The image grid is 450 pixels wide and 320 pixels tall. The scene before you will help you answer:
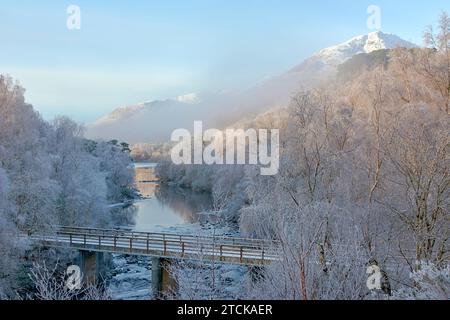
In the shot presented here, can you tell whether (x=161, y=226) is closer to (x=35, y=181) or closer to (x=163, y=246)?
(x=35, y=181)

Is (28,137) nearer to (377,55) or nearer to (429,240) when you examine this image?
(429,240)

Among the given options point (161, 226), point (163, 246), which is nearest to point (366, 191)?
point (163, 246)

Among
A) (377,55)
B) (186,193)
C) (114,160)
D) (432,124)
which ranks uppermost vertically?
(377,55)

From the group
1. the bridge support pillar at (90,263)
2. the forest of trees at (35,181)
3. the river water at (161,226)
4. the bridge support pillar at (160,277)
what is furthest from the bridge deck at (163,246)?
the forest of trees at (35,181)

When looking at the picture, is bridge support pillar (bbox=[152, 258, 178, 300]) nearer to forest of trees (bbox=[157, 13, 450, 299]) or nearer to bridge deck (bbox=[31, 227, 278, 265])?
bridge deck (bbox=[31, 227, 278, 265])

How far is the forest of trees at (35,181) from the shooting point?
70.2 ft

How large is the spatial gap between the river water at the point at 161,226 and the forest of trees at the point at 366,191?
2.81 meters

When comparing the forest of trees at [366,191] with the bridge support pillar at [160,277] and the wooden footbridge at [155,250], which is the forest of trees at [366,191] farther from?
the bridge support pillar at [160,277]

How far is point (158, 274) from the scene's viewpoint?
2325cm

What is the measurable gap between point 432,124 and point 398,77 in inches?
356

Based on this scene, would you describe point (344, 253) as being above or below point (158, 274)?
above

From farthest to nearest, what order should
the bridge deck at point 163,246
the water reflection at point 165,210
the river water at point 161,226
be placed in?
the water reflection at point 165,210 → the river water at point 161,226 → the bridge deck at point 163,246

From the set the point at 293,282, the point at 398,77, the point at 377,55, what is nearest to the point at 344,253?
the point at 293,282

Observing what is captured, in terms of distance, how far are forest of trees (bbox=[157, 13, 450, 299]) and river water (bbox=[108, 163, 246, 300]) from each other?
2.81 metres
